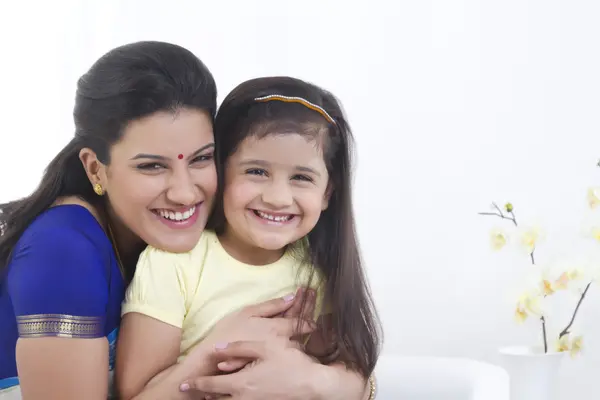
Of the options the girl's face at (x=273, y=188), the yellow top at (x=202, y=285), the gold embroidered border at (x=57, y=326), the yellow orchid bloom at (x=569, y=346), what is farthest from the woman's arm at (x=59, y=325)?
the yellow orchid bloom at (x=569, y=346)

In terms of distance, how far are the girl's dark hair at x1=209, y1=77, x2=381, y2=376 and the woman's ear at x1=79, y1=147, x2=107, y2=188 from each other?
241mm

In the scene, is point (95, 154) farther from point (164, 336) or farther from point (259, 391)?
point (259, 391)

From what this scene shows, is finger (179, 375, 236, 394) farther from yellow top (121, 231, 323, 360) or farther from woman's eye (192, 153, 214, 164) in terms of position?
woman's eye (192, 153, 214, 164)

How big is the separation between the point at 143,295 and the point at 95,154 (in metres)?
0.31

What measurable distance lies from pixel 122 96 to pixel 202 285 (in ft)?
1.40

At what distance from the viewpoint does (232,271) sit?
75.3 inches

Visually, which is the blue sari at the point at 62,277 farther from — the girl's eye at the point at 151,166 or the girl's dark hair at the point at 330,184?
the girl's dark hair at the point at 330,184

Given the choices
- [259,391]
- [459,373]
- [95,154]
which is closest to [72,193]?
[95,154]

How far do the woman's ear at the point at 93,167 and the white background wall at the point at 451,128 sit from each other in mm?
1648

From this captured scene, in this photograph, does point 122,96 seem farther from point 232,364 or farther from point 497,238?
point 497,238

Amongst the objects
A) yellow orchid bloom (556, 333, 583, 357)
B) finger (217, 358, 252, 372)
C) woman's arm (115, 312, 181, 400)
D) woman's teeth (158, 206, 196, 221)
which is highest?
woman's teeth (158, 206, 196, 221)

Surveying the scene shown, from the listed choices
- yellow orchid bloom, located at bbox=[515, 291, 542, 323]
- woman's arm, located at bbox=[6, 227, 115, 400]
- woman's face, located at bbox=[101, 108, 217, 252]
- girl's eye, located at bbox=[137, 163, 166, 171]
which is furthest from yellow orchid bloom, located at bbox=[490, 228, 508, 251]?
woman's arm, located at bbox=[6, 227, 115, 400]

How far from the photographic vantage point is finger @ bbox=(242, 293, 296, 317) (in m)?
1.89

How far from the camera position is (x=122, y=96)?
1.78 m
